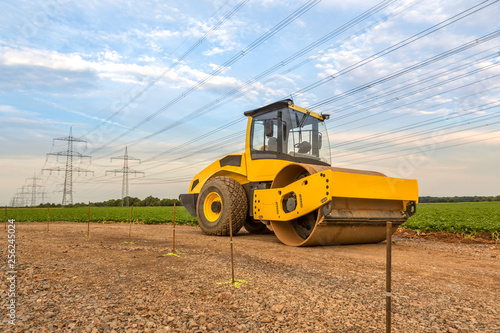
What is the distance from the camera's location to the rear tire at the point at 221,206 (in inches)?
379

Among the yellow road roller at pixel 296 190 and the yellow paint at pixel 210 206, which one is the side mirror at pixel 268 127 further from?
the yellow paint at pixel 210 206

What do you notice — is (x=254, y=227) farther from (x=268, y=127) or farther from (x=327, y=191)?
(x=327, y=191)

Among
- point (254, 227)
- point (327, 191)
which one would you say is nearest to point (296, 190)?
point (327, 191)

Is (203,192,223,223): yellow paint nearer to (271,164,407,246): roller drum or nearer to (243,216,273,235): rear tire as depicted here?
(243,216,273,235): rear tire

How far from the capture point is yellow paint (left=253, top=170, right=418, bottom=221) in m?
6.78

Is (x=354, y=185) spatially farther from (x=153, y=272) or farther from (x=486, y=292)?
(x=153, y=272)

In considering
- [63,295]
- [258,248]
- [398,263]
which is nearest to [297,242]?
[258,248]

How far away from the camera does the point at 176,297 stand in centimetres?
384

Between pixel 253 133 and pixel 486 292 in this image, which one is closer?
pixel 486 292

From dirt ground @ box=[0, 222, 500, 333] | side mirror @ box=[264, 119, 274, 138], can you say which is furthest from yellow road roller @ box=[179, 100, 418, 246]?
dirt ground @ box=[0, 222, 500, 333]

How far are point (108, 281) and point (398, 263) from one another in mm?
4493

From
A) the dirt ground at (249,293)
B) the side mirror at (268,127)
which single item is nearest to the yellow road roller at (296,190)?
the side mirror at (268,127)

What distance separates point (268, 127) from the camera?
9.02 metres

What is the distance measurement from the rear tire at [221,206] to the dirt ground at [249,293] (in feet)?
10.2
